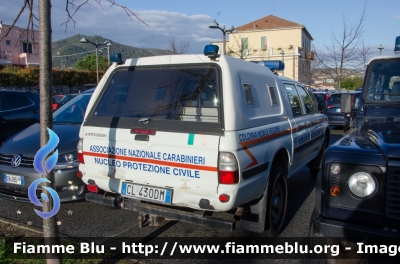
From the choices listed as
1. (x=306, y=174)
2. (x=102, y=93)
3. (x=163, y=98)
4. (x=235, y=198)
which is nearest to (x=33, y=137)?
(x=102, y=93)

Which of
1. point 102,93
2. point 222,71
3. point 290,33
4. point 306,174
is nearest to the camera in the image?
point 222,71

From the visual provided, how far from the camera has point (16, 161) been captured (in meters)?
Result: 4.78

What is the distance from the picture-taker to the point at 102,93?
13.7 ft

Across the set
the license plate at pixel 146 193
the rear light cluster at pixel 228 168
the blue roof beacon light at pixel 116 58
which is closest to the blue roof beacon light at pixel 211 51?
the rear light cluster at pixel 228 168

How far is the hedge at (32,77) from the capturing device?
27281 mm

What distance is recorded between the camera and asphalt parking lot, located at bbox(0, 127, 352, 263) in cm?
441

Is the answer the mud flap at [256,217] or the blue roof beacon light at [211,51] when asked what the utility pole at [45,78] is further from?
the mud flap at [256,217]

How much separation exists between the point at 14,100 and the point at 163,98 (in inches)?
237

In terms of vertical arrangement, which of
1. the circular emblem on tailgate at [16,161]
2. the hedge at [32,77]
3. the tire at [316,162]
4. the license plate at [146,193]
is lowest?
the tire at [316,162]

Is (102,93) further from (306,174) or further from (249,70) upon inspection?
(306,174)

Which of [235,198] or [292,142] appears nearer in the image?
[235,198]

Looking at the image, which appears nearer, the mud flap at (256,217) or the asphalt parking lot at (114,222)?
the mud flap at (256,217)

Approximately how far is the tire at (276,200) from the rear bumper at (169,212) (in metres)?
0.81

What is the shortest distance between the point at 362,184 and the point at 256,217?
4.36ft
